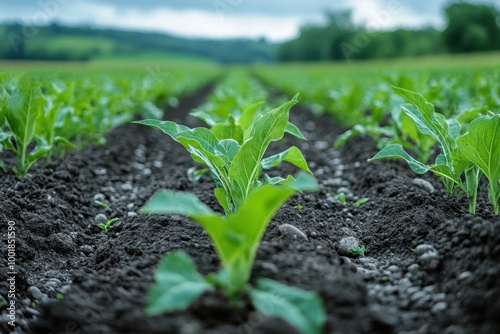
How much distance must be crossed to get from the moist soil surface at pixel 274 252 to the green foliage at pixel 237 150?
1.07 feet

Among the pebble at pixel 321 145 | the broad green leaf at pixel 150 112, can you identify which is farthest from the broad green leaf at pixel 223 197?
the broad green leaf at pixel 150 112

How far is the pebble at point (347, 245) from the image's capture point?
337 cm

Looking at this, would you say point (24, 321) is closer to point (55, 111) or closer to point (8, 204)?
point (8, 204)

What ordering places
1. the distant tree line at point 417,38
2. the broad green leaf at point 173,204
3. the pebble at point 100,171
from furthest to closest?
the distant tree line at point 417,38
the pebble at point 100,171
the broad green leaf at point 173,204

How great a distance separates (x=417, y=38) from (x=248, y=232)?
235ft

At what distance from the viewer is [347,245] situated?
3408 mm

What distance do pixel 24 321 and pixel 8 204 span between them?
126 cm

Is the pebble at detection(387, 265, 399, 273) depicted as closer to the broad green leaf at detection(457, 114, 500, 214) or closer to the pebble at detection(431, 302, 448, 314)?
the pebble at detection(431, 302, 448, 314)

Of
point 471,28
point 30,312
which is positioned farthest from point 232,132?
point 471,28

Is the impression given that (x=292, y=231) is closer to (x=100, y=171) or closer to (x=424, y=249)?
(x=424, y=249)

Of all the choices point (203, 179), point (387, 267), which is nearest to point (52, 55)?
point (203, 179)

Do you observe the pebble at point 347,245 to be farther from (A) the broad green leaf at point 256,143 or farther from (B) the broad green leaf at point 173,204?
Result: (B) the broad green leaf at point 173,204

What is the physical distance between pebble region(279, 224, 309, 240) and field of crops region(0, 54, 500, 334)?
0.4 inches

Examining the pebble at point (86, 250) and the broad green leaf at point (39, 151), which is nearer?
the pebble at point (86, 250)
